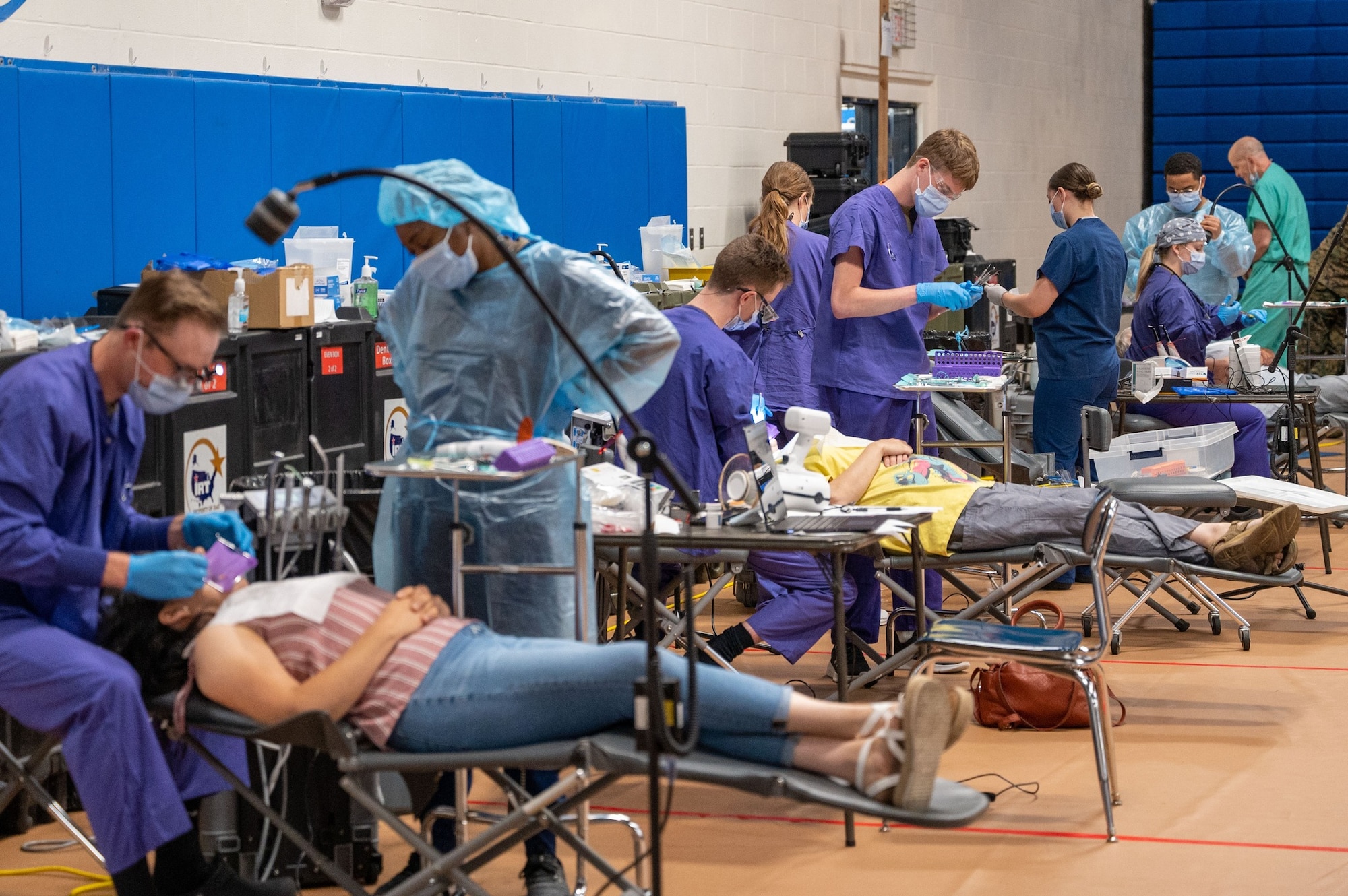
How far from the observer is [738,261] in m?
3.99

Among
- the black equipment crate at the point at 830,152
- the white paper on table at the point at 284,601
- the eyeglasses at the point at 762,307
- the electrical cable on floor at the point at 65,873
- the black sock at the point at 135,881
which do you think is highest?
the black equipment crate at the point at 830,152

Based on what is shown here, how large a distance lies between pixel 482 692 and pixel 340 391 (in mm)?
2464

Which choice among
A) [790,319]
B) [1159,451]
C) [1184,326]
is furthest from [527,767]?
[1184,326]

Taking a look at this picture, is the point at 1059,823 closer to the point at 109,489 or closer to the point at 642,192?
the point at 109,489

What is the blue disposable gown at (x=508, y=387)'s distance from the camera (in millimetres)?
2982

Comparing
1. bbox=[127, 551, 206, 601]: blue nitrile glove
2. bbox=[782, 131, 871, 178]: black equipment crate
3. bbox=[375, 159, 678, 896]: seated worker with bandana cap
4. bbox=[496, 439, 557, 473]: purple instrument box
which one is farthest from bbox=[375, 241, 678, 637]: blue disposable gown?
bbox=[782, 131, 871, 178]: black equipment crate

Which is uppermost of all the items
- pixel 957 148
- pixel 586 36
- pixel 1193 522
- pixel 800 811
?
pixel 586 36

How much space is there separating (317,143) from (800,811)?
2.93m

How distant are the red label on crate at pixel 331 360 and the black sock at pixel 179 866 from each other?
207 centimetres

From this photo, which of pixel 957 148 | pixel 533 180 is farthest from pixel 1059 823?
pixel 533 180

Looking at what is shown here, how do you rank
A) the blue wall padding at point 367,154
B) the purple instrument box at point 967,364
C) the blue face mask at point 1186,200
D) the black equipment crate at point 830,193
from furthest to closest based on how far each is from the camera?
the black equipment crate at point 830,193
the blue face mask at point 1186,200
the blue wall padding at point 367,154
the purple instrument box at point 967,364

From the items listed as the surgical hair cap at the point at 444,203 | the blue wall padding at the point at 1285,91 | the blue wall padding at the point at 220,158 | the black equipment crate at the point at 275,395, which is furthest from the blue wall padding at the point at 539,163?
the blue wall padding at the point at 1285,91

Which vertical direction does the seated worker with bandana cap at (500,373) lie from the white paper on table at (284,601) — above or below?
above

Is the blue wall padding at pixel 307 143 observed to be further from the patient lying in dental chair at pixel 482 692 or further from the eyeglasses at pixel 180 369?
the patient lying in dental chair at pixel 482 692
